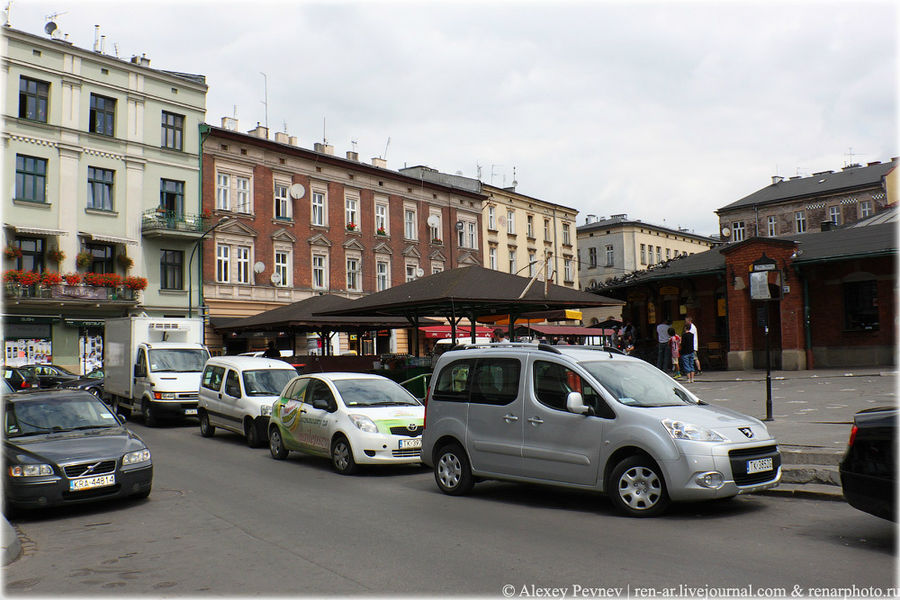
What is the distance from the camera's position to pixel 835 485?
9.02 m

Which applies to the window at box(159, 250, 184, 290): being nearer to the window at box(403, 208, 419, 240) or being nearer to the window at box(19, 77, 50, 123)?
the window at box(19, 77, 50, 123)

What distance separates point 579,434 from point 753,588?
3203 mm

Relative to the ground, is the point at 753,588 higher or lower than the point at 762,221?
lower

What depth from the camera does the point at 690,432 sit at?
786 cm

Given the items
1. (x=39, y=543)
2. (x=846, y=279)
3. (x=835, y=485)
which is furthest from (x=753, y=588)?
(x=846, y=279)

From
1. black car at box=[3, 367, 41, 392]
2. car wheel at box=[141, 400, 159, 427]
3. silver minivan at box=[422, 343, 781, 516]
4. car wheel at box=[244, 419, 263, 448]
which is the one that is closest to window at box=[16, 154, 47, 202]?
black car at box=[3, 367, 41, 392]

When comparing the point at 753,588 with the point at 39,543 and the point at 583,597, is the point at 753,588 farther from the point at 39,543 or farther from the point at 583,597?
the point at 39,543

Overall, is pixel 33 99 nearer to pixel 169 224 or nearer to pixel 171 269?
pixel 169 224

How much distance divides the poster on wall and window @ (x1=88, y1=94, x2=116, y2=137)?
10.1 metres

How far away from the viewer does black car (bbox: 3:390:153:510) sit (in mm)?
8852

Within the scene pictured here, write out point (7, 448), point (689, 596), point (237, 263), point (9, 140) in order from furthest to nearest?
point (237, 263), point (9, 140), point (7, 448), point (689, 596)

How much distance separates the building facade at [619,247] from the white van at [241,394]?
56494 mm

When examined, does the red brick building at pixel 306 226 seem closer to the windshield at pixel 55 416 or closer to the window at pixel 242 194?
the window at pixel 242 194

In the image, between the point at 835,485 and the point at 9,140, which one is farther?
the point at 9,140
